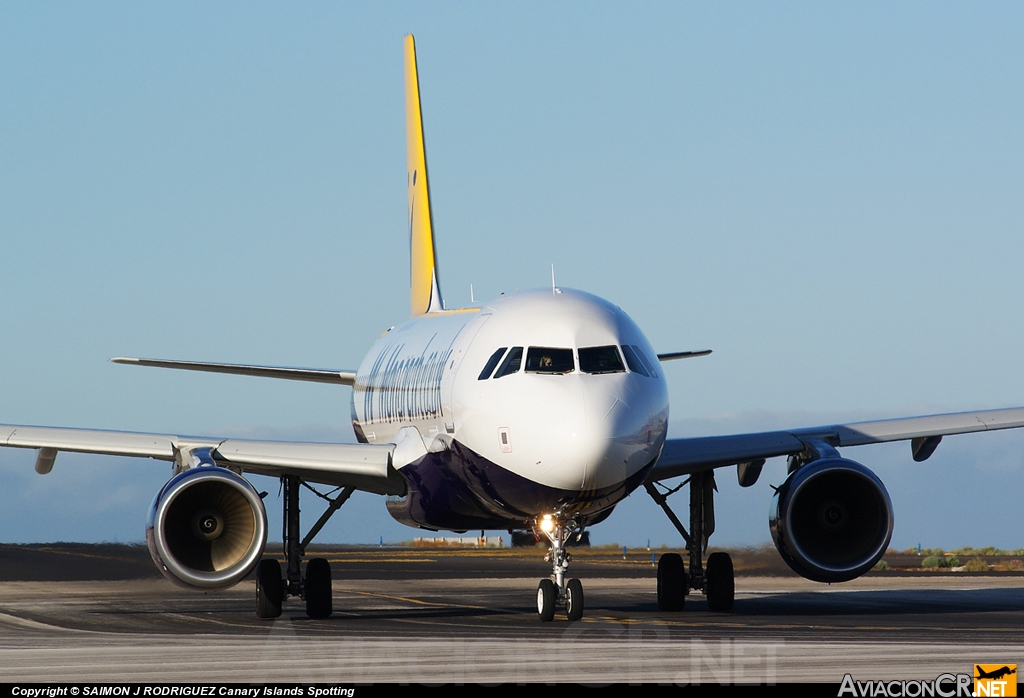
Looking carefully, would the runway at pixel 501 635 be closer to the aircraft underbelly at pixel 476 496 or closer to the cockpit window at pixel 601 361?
the aircraft underbelly at pixel 476 496

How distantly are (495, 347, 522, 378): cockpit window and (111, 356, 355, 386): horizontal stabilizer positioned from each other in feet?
26.5

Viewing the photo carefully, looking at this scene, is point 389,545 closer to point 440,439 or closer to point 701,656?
point 440,439

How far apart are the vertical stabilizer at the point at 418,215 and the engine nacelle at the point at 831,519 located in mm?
11747

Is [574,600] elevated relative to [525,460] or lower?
lower

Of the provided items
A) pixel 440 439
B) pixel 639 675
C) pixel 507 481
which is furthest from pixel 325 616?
pixel 639 675

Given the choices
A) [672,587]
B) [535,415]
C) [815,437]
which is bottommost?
[672,587]

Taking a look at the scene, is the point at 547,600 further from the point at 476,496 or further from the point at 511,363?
the point at 511,363

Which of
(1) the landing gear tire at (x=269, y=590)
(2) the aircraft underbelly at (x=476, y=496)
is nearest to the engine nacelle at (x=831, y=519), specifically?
(2) the aircraft underbelly at (x=476, y=496)

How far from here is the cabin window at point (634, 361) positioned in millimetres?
17656

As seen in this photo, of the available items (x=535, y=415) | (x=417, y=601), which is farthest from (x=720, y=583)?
(x=535, y=415)

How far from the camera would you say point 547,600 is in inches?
710

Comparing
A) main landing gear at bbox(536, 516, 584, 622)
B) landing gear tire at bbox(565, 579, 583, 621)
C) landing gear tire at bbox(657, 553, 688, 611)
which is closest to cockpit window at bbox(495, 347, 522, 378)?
main landing gear at bbox(536, 516, 584, 622)

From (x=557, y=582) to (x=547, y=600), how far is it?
0.26 meters

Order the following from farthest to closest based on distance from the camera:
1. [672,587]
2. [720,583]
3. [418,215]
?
[418,215]
[672,587]
[720,583]
